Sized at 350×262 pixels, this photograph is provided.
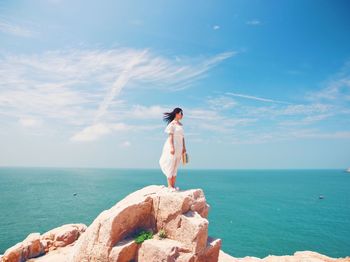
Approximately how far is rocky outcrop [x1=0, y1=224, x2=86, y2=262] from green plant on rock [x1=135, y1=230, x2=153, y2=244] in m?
10.7

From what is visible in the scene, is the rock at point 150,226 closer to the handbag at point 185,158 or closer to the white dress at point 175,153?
the white dress at point 175,153

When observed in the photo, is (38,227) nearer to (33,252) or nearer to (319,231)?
(33,252)

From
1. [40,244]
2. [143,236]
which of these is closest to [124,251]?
[143,236]

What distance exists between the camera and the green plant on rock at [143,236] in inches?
540

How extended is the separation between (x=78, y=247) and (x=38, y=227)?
53720 millimetres

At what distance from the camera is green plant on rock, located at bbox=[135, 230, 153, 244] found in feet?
45.0

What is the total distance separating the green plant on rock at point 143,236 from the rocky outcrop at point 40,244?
35.2ft

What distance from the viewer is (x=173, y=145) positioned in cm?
1527

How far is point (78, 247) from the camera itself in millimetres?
15203

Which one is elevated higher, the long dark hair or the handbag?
the long dark hair

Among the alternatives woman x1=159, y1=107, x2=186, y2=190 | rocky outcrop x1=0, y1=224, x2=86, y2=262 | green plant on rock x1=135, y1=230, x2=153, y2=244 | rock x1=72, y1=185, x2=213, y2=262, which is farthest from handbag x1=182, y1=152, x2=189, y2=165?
rocky outcrop x1=0, y1=224, x2=86, y2=262

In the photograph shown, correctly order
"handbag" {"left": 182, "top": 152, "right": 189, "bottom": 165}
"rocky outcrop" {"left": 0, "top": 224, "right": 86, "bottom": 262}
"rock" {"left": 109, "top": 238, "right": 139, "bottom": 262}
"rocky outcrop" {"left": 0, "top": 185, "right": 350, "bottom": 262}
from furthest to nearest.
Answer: "rocky outcrop" {"left": 0, "top": 224, "right": 86, "bottom": 262} < "handbag" {"left": 182, "top": 152, "right": 189, "bottom": 165} < "rock" {"left": 109, "top": 238, "right": 139, "bottom": 262} < "rocky outcrop" {"left": 0, "top": 185, "right": 350, "bottom": 262}

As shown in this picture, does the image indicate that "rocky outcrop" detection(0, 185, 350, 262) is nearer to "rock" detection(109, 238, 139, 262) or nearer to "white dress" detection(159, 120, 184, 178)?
"rock" detection(109, 238, 139, 262)

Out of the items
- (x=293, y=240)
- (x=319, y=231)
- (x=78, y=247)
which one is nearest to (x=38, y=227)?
(x=78, y=247)
